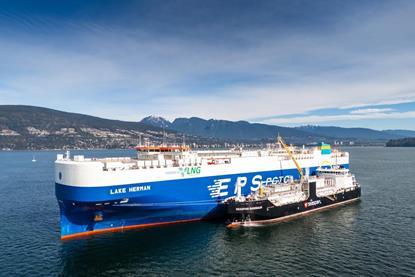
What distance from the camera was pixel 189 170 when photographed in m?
37.8

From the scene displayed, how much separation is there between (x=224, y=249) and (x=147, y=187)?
10.5 metres

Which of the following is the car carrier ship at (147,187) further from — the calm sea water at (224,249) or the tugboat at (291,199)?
the tugboat at (291,199)

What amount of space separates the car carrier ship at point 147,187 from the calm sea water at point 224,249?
5.30 ft

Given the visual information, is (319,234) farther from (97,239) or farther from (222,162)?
(97,239)

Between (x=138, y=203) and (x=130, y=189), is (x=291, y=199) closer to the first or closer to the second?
(x=138, y=203)

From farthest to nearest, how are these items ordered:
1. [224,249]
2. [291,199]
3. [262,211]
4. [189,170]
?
1. [291,199]
2. [262,211]
3. [189,170]
4. [224,249]

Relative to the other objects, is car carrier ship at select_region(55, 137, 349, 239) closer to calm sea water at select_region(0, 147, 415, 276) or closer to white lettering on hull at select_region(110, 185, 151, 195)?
white lettering on hull at select_region(110, 185, 151, 195)

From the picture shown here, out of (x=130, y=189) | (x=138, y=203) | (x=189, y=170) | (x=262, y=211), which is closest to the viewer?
(x=130, y=189)

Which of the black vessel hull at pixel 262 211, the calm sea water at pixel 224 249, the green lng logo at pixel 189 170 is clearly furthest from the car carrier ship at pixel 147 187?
the black vessel hull at pixel 262 211

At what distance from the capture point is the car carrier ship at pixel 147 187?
104 feet

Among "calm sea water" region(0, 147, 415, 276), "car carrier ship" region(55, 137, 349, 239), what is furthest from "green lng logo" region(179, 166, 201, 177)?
"calm sea water" region(0, 147, 415, 276)

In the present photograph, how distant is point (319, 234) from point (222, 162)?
14.5 meters

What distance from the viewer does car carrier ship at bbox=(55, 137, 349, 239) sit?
3184cm

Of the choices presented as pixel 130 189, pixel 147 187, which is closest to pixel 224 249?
pixel 147 187
